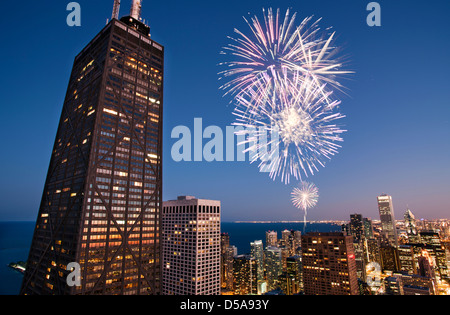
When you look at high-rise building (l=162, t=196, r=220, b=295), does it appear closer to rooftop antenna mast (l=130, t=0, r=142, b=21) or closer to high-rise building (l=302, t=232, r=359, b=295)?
high-rise building (l=302, t=232, r=359, b=295)

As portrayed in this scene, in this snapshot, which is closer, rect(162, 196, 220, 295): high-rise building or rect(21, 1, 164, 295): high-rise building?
rect(21, 1, 164, 295): high-rise building

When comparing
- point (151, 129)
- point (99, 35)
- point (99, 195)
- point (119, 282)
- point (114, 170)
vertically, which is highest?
point (99, 35)

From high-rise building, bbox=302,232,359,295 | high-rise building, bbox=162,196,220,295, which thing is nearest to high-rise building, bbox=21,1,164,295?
high-rise building, bbox=162,196,220,295

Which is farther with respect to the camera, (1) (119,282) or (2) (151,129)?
(2) (151,129)

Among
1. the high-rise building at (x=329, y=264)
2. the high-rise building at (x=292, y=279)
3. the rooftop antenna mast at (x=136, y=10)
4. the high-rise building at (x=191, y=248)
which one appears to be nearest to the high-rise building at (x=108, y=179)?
the rooftop antenna mast at (x=136, y=10)

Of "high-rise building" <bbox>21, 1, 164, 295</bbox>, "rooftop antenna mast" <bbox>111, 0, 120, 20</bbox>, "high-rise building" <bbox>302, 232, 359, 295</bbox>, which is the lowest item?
"high-rise building" <bbox>302, 232, 359, 295</bbox>
